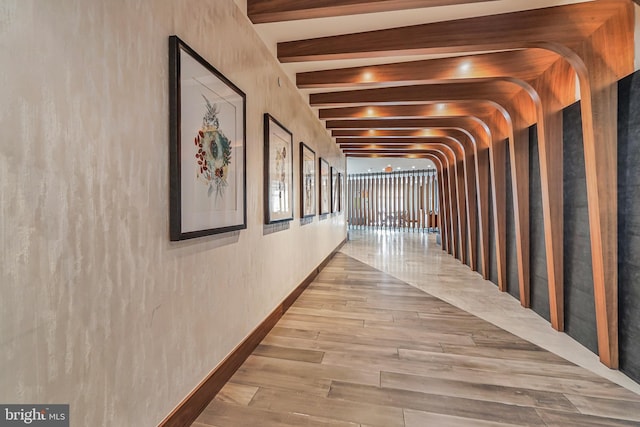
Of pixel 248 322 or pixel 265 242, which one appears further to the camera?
pixel 265 242

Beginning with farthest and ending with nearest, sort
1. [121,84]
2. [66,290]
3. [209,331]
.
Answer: [209,331]
[121,84]
[66,290]

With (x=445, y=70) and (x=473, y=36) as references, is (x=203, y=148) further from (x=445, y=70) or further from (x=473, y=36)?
(x=445, y=70)

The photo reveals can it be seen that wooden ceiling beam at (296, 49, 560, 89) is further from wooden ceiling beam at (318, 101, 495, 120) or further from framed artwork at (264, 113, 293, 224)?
wooden ceiling beam at (318, 101, 495, 120)

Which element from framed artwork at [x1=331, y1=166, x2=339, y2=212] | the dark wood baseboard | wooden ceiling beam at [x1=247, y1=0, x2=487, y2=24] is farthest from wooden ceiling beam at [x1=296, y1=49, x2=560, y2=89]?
framed artwork at [x1=331, y1=166, x2=339, y2=212]

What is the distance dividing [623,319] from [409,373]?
1.67m

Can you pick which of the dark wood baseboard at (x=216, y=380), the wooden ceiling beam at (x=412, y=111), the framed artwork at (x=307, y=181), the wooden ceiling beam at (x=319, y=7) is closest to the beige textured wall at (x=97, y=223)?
the dark wood baseboard at (x=216, y=380)

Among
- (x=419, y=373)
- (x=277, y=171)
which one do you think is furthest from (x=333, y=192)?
(x=419, y=373)

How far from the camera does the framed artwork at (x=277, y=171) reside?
9.57 ft

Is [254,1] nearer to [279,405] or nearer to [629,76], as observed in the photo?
[629,76]

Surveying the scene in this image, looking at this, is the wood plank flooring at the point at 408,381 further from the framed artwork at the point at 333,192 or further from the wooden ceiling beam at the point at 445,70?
the framed artwork at the point at 333,192

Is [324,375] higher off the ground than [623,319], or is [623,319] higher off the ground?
[623,319]

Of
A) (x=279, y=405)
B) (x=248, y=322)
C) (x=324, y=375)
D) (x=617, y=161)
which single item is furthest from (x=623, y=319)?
(x=248, y=322)

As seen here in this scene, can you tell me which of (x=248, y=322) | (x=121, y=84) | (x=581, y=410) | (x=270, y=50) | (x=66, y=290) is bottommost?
(x=581, y=410)

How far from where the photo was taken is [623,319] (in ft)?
7.36
